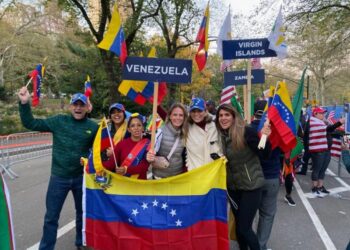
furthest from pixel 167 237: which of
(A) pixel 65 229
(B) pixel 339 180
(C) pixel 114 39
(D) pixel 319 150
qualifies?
(B) pixel 339 180

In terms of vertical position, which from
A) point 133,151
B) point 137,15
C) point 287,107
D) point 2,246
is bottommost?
point 2,246

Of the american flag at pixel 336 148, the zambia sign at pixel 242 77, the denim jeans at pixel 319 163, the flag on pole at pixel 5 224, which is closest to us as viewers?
the flag on pole at pixel 5 224

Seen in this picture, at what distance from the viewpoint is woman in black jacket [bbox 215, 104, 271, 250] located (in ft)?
12.4

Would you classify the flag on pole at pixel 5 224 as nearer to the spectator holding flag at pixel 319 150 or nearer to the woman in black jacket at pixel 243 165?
the woman in black jacket at pixel 243 165

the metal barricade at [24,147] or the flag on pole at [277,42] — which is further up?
A: the flag on pole at [277,42]

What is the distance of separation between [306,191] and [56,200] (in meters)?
6.22

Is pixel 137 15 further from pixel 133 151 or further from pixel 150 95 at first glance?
pixel 133 151

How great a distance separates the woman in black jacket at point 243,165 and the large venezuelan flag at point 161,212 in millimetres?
141

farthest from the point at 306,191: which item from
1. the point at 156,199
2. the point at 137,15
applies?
the point at 137,15

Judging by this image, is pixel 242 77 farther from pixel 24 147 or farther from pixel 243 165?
pixel 24 147

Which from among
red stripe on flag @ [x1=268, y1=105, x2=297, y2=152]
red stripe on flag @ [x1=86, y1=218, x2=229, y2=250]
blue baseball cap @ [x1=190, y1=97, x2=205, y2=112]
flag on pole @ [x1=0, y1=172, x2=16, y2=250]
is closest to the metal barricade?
red stripe on flag @ [x1=86, y1=218, x2=229, y2=250]

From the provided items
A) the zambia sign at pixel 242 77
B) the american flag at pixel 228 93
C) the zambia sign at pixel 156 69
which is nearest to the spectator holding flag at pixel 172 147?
the zambia sign at pixel 156 69

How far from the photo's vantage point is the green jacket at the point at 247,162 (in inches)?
149

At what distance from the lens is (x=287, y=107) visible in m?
4.09
